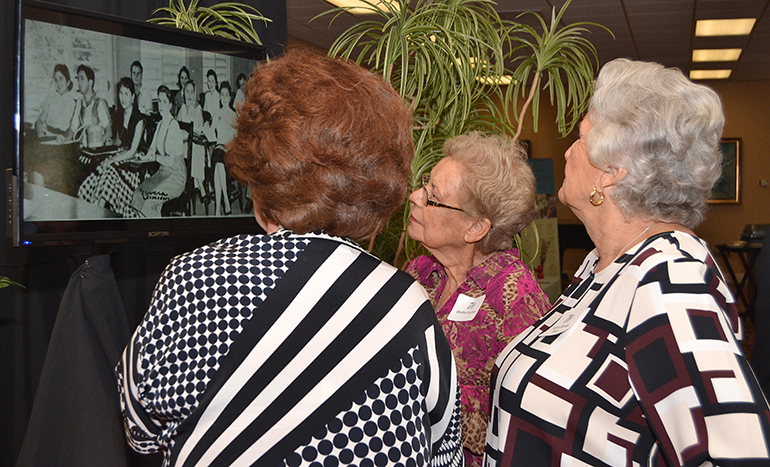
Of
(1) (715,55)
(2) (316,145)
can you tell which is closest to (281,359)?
(2) (316,145)

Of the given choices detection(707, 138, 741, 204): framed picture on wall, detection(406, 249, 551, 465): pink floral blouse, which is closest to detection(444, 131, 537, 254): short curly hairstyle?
detection(406, 249, 551, 465): pink floral blouse

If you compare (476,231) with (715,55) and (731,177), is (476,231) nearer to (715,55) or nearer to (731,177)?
(715,55)

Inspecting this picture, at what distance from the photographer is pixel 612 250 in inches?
51.5

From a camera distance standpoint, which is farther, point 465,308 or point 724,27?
point 724,27

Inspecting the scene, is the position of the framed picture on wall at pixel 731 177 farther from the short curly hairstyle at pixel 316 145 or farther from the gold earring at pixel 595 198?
the short curly hairstyle at pixel 316 145

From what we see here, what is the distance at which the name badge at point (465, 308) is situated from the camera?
5.85 ft

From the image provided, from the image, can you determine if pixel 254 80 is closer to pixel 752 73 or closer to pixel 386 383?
pixel 386 383

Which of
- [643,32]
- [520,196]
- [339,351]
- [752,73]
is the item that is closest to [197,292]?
[339,351]

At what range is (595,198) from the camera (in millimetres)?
1301

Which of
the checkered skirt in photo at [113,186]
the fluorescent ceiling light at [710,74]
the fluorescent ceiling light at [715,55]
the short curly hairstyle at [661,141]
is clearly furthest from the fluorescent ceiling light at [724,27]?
the checkered skirt in photo at [113,186]

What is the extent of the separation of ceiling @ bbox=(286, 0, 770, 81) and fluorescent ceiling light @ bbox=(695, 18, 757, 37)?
0.29 feet

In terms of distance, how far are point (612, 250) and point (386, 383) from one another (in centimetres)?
65

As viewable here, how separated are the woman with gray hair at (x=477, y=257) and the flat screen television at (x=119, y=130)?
636mm

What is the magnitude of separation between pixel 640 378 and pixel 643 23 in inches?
269
